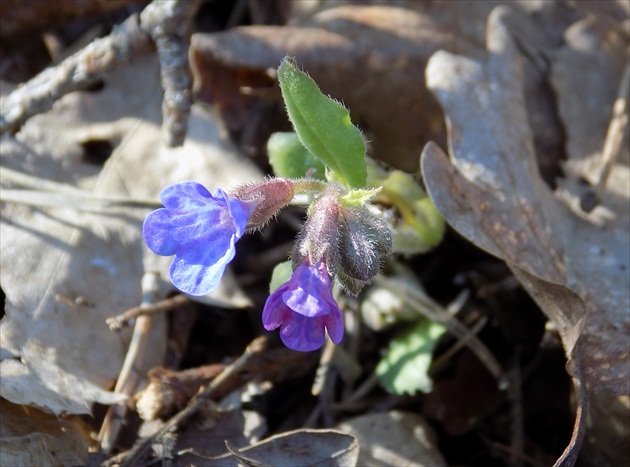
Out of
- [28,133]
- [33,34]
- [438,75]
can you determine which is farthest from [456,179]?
[33,34]

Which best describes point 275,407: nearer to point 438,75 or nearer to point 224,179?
point 224,179

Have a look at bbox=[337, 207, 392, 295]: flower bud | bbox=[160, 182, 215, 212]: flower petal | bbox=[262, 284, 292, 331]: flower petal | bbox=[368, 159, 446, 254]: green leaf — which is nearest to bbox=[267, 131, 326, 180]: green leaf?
bbox=[368, 159, 446, 254]: green leaf

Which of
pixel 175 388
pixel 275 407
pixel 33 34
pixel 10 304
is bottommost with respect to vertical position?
pixel 275 407

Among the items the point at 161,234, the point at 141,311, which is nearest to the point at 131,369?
the point at 141,311

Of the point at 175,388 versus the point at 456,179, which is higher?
the point at 456,179

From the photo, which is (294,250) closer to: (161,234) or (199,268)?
(199,268)

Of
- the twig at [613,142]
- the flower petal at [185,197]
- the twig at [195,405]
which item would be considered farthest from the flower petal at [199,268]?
the twig at [613,142]
